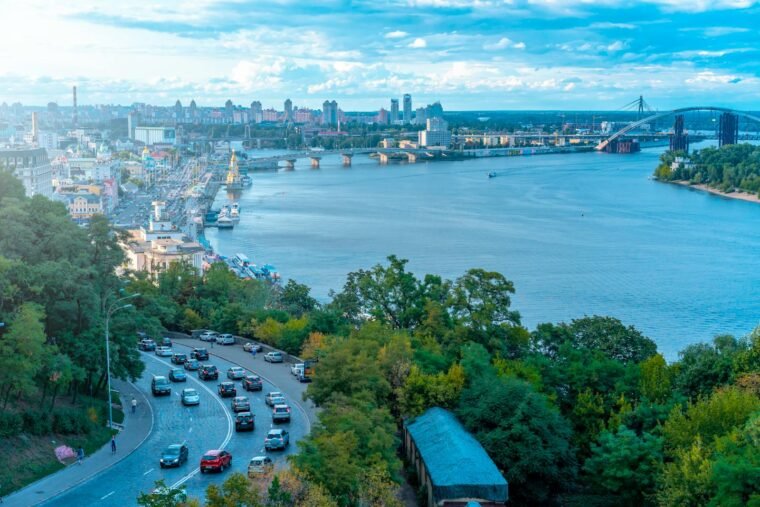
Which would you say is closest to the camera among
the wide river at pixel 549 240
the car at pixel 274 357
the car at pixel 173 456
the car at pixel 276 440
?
the car at pixel 173 456

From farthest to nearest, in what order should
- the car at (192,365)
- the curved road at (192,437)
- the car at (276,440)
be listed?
the car at (192,365) → the car at (276,440) → the curved road at (192,437)

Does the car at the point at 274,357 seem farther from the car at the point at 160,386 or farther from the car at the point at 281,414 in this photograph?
the car at the point at 281,414

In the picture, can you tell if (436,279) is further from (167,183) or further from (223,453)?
(167,183)

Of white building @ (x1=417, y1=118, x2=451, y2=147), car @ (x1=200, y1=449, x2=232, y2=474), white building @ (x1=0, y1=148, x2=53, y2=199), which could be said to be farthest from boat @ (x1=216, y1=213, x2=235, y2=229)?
white building @ (x1=417, y1=118, x2=451, y2=147)

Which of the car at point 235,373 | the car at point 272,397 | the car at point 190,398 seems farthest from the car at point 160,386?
the car at point 272,397

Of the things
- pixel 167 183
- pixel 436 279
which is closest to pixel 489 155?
pixel 167 183

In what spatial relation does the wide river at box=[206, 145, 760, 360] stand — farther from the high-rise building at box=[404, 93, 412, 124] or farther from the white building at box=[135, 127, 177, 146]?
the high-rise building at box=[404, 93, 412, 124]

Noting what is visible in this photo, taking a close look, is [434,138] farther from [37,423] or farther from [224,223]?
[37,423]
